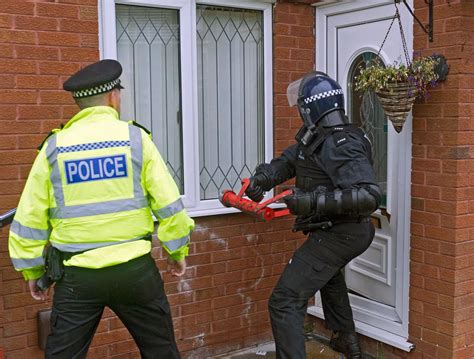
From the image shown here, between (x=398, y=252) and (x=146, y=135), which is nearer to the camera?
(x=146, y=135)

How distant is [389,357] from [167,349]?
6.34ft

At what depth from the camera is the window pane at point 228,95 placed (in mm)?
4637

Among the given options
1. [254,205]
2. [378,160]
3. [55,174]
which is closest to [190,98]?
[254,205]

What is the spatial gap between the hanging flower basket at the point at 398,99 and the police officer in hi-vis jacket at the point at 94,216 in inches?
61.3

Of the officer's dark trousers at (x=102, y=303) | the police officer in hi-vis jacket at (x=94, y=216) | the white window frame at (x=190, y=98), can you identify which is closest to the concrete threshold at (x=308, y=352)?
the white window frame at (x=190, y=98)

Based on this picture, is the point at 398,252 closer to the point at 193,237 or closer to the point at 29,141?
the point at 193,237

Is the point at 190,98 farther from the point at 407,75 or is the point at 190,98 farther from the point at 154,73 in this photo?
the point at 407,75

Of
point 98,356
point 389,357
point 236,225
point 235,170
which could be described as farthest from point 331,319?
point 98,356

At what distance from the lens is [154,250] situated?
4348mm

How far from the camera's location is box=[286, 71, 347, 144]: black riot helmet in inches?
148

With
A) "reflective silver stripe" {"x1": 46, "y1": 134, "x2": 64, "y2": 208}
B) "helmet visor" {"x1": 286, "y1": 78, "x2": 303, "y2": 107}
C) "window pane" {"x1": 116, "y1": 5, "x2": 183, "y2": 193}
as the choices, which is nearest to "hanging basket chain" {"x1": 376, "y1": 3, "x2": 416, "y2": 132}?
"helmet visor" {"x1": 286, "y1": 78, "x2": 303, "y2": 107}

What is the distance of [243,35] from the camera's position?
4.77 meters

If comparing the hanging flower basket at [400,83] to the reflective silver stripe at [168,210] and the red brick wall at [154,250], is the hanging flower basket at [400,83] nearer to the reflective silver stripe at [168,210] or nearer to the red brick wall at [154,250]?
the red brick wall at [154,250]

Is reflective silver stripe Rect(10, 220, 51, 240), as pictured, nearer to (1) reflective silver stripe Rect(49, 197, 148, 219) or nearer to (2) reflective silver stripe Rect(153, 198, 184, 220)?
(1) reflective silver stripe Rect(49, 197, 148, 219)
